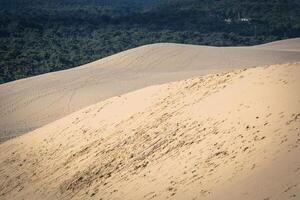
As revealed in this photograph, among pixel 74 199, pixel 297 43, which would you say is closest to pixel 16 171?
pixel 74 199

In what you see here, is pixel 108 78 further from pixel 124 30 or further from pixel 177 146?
pixel 124 30

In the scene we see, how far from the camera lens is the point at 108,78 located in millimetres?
26422

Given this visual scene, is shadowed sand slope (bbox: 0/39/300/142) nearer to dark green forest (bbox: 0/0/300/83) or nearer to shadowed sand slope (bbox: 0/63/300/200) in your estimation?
shadowed sand slope (bbox: 0/63/300/200)

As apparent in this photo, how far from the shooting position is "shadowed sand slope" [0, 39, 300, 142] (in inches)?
821

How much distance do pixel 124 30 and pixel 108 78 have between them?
116 feet

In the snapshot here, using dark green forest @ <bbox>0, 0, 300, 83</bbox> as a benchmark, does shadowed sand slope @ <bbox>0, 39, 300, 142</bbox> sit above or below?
above

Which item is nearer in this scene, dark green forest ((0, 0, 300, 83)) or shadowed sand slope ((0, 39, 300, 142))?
shadowed sand slope ((0, 39, 300, 142))

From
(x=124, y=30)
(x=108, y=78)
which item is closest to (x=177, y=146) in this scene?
(x=108, y=78)

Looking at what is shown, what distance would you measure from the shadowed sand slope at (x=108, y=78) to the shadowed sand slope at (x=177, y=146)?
15.8 ft

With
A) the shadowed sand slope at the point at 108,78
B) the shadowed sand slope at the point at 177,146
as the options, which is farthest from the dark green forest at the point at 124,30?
the shadowed sand slope at the point at 177,146

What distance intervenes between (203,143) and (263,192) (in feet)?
9.75

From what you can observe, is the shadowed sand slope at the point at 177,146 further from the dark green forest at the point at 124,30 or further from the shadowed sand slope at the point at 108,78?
the dark green forest at the point at 124,30

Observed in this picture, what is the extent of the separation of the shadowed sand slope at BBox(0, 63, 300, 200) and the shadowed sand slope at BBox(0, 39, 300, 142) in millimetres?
4826

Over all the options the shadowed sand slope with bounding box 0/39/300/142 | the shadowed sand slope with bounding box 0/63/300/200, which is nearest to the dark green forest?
the shadowed sand slope with bounding box 0/39/300/142
